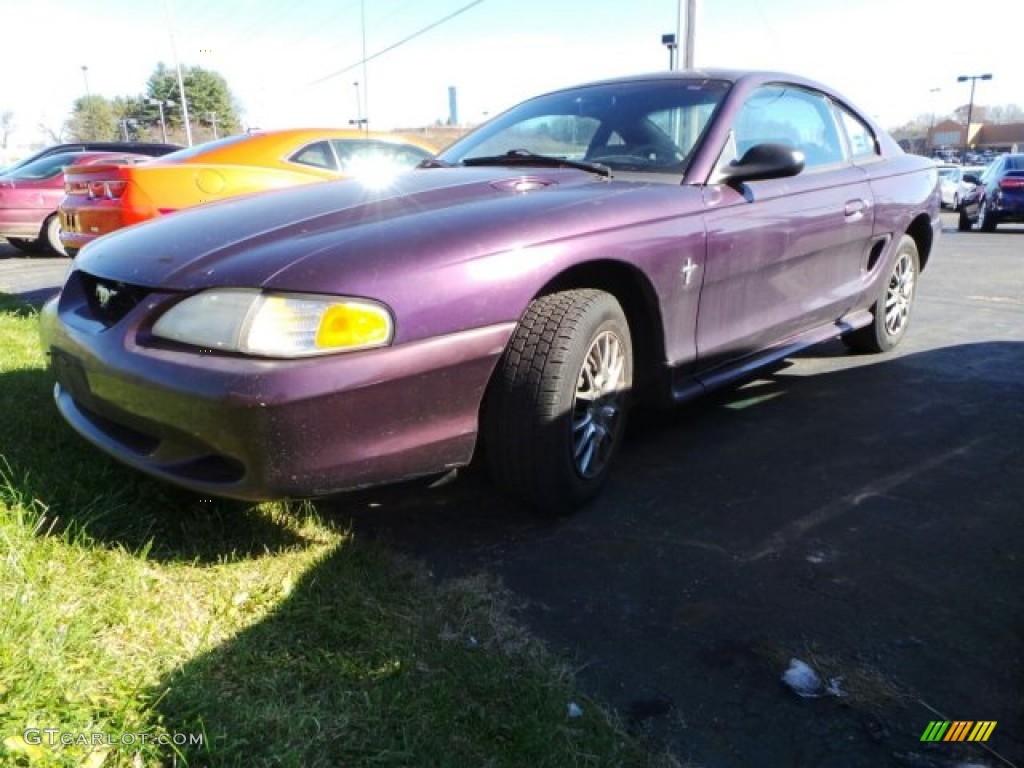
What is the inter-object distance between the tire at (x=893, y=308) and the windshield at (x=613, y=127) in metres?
1.89

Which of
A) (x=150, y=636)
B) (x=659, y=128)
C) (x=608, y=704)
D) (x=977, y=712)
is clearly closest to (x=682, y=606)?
(x=608, y=704)

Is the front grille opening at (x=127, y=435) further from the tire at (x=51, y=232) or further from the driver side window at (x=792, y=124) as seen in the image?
the tire at (x=51, y=232)

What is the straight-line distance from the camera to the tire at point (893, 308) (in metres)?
4.57

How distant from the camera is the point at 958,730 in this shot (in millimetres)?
1691

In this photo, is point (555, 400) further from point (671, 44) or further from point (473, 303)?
point (671, 44)

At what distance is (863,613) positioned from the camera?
2.11 m

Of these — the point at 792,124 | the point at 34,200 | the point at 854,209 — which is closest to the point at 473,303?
the point at 792,124

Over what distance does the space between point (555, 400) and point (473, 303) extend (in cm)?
42

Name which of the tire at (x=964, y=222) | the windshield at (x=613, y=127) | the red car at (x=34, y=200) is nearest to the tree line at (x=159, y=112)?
the red car at (x=34, y=200)

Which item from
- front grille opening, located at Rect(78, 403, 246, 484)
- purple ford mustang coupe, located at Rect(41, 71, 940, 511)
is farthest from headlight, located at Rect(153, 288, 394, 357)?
front grille opening, located at Rect(78, 403, 246, 484)

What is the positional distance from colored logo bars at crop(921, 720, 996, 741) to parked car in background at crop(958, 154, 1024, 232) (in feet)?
47.9

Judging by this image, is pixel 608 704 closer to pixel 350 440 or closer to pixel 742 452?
pixel 350 440

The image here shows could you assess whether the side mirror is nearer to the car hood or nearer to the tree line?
the car hood

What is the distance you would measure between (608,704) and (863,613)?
0.81m
